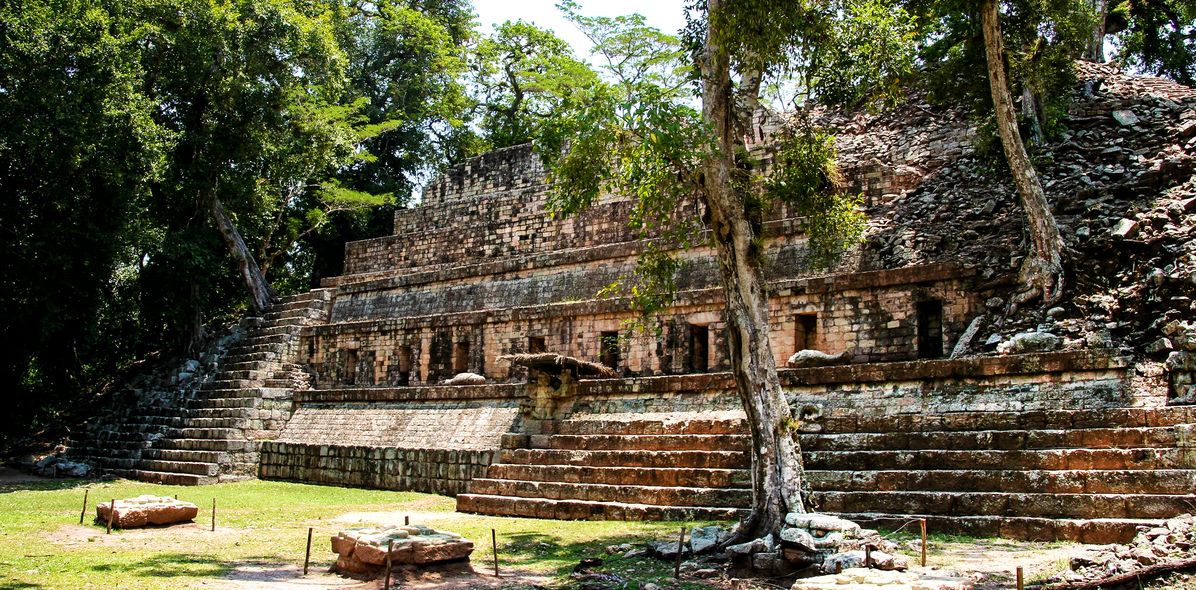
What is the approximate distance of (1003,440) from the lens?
9219 mm

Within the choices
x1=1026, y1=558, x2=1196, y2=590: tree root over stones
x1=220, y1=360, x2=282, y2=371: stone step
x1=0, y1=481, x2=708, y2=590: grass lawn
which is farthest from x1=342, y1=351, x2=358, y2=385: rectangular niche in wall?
x1=1026, y1=558, x2=1196, y2=590: tree root over stones

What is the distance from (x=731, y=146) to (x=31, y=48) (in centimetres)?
1280

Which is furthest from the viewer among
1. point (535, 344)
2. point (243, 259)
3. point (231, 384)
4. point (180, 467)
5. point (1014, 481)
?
point (243, 259)

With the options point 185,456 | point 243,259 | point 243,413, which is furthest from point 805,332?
point 243,259

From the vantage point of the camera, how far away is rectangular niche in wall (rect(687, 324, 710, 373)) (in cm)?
1467

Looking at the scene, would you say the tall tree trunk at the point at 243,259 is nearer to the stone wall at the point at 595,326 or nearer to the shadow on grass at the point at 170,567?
the stone wall at the point at 595,326

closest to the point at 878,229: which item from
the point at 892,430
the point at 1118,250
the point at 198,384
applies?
the point at 1118,250

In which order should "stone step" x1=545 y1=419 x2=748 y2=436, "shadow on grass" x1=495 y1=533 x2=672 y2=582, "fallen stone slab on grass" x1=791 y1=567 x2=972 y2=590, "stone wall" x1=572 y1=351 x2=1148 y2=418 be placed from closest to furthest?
1. "fallen stone slab on grass" x1=791 y1=567 x2=972 y2=590
2. "shadow on grass" x1=495 y1=533 x2=672 y2=582
3. "stone wall" x1=572 y1=351 x2=1148 y2=418
4. "stone step" x1=545 y1=419 x2=748 y2=436

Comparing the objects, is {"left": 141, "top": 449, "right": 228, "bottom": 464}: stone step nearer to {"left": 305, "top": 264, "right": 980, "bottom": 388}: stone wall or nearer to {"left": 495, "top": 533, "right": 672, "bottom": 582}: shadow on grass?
{"left": 305, "top": 264, "right": 980, "bottom": 388}: stone wall

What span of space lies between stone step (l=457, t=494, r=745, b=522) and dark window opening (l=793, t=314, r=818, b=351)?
4160mm

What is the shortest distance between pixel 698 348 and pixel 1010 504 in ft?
22.2

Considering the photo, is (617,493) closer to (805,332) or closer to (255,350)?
(805,332)

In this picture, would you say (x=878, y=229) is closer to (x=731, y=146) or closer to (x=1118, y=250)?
(x=1118, y=250)

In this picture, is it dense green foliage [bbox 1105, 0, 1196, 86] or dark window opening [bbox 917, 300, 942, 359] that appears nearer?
dark window opening [bbox 917, 300, 942, 359]
